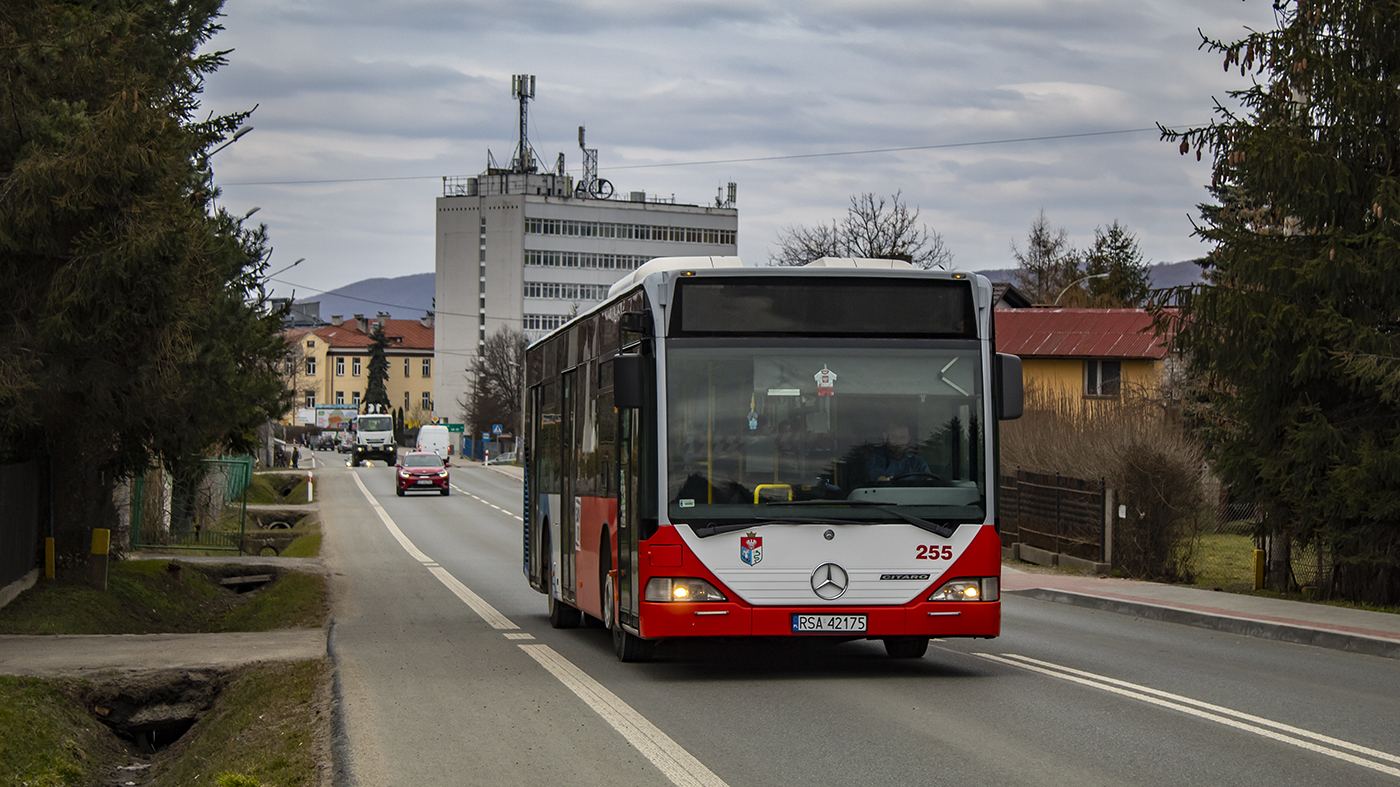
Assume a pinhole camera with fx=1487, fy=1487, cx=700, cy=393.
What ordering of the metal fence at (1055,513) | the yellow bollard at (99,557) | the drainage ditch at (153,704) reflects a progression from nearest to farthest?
the drainage ditch at (153,704) < the yellow bollard at (99,557) < the metal fence at (1055,513)

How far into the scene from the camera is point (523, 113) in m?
144

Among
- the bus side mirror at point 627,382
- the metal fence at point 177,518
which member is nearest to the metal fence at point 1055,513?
the bus side mirror at point 627,382

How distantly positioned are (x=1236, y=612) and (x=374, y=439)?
87188 mm

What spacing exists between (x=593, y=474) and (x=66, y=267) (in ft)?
18.5

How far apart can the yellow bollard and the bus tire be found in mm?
11458

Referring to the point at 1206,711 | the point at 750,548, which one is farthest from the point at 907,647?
the point at 1206,711

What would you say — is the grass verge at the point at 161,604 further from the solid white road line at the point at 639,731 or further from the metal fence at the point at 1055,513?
the metal fence at the point at 1055,513

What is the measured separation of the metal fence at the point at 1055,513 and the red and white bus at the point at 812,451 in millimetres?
14678

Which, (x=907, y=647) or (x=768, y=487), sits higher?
(x=768, y=487)

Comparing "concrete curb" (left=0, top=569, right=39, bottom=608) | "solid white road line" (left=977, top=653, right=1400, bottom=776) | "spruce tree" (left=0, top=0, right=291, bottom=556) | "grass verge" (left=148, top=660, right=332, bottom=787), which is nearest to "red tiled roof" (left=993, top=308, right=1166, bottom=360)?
"concrete curb" (left=0, top=569, right=39, bottom=608)

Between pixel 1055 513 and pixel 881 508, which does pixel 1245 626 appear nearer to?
pixel 881 508

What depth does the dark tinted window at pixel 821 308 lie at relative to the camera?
36.0ft

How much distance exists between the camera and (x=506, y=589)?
23.0 metres

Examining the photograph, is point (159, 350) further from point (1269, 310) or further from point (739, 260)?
point (1269, 310)
